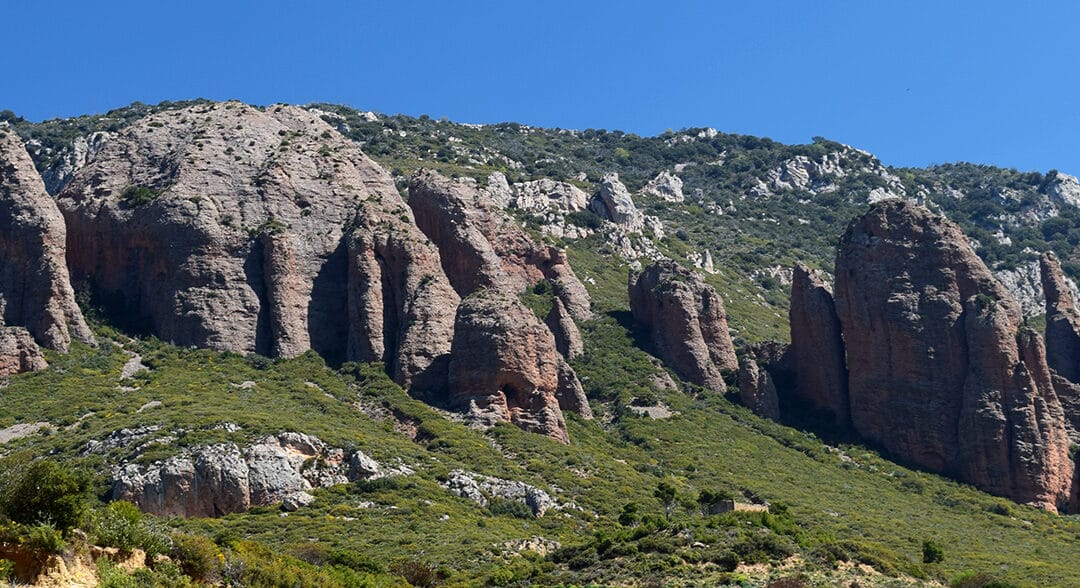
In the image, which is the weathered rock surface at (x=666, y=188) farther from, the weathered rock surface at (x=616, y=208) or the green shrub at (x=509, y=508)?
the green shrub at (x=509, y=508)

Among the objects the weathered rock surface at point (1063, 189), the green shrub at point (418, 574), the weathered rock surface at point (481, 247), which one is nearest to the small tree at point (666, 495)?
the green shrub at point (418, 574)

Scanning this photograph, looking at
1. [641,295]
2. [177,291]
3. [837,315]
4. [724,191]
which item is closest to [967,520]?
[837,315]

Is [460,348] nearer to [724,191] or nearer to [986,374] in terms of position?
[986,374]

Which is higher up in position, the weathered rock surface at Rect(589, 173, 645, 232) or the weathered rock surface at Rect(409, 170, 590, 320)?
the weathered rock surface at Rect(589, 173, 645, 232)

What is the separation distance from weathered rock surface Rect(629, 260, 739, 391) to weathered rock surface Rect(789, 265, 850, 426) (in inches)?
208

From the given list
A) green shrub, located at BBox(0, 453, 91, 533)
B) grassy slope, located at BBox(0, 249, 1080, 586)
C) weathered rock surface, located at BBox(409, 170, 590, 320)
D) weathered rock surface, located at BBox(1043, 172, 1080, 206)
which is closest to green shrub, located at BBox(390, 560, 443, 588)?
grassy slope, located at BBox(0, 249, 1080, 586)

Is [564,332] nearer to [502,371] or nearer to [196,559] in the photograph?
[502,371]

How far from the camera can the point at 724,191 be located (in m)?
186

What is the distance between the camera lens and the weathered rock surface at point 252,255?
89.9 metres

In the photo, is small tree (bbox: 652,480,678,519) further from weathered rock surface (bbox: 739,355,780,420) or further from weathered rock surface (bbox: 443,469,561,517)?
weathered rock surface (bbox: 739,355,780,420)

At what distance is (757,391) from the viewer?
99.6 metres

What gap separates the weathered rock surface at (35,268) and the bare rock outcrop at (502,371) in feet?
75.4

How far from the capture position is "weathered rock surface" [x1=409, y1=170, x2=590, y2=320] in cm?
9775

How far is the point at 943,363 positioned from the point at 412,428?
124 ft
